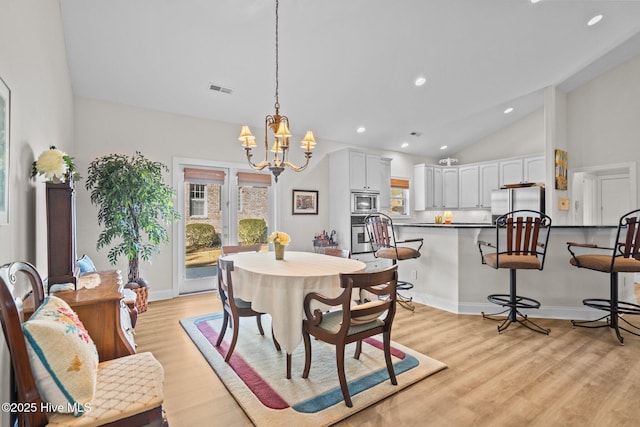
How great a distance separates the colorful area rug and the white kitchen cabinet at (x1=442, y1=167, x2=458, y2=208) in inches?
207

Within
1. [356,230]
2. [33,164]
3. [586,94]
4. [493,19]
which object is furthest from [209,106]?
[586,94]

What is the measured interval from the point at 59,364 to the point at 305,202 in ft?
15.2

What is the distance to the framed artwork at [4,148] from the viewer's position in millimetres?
1443

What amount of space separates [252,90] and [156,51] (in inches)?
48.2

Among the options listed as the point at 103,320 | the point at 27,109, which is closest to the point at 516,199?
the point at 103,320

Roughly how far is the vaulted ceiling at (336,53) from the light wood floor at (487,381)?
298 cm

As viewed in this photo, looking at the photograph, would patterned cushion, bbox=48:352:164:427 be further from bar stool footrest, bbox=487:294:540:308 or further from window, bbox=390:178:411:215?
window, bbox=390:178:411:215

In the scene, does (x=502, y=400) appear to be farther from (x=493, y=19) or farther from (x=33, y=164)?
(x=493, y=19)

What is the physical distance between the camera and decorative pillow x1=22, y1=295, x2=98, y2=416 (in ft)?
3.86

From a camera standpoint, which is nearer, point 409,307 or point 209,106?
point 409,307

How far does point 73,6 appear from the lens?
9.18ft

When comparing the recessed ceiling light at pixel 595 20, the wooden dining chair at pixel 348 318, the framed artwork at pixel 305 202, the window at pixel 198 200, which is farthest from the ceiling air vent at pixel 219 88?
the recessed ceiling light at pixel 595 20

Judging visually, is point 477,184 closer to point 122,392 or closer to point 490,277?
point 490,277

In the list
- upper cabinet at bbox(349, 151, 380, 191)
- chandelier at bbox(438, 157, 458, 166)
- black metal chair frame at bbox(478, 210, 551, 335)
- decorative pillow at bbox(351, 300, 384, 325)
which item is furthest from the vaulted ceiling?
decorative pillow at bbox(351, 300, 384, 325)
